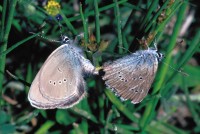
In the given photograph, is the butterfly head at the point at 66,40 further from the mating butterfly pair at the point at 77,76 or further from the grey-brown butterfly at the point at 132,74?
the grey-brown butterfly at the point at 132,74

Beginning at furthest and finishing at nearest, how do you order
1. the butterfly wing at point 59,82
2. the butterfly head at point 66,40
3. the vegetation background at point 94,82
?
the vegetation background at point 94,82, the butterfly head at point 66,40, the butterfly wing at point 59,82

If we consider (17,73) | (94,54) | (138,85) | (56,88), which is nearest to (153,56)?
(138,85)

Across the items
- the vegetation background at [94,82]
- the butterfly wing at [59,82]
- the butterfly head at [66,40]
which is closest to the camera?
the butterfly wing at [59,82]

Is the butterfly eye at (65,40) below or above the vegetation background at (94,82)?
above

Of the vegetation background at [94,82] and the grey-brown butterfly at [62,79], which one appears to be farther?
the vegetation background at [94,82]

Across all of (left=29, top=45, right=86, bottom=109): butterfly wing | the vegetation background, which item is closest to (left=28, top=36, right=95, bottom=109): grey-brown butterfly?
(left=29, top=45, right=86, bottom=109): butterfly wing

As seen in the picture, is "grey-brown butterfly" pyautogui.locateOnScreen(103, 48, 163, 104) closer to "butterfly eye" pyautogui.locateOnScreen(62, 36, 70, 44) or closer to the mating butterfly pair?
the mating butterfly pair

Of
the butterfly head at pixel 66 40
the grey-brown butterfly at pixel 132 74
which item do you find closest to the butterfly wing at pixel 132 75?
the grey-brown butterfly at pixel 132 74
